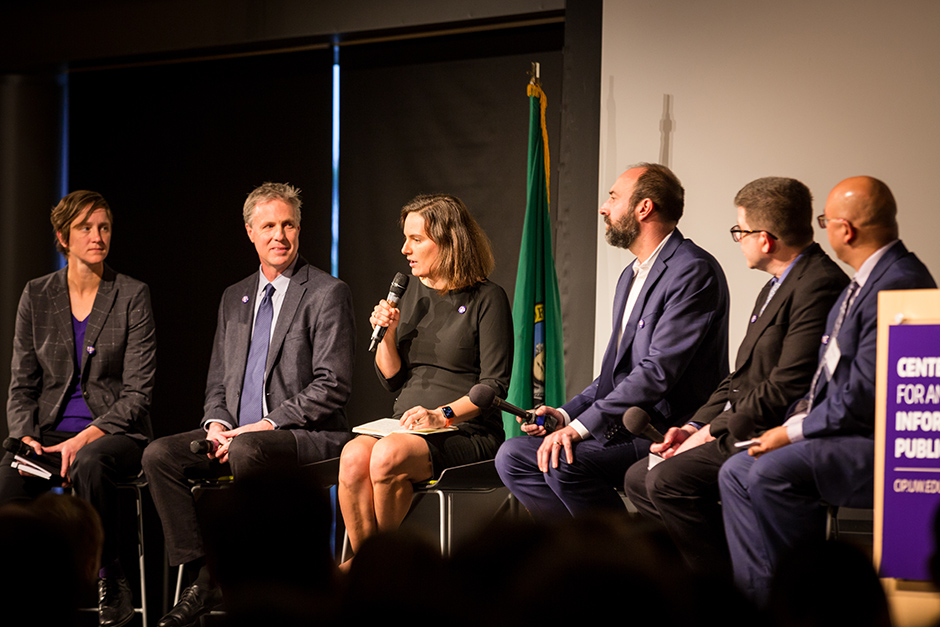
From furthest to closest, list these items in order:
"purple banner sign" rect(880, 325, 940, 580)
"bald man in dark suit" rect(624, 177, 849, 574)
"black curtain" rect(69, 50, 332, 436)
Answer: "black curtain" rect(69, 50, 332, 436) → "bald man in dark suit" rect(624, 177, 849, 574) → "purple banner sign" rect(880, 325, 940, 580)

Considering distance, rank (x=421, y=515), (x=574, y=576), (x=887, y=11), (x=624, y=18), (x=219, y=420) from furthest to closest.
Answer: (x=421, y=515) → (x=624, y=18) → (x=887, y=11) → (x=219, y=420) → (x=574, y=576)

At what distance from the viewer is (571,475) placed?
9.51ft

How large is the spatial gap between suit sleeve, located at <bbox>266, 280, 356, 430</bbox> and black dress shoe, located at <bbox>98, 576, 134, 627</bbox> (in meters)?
0.78

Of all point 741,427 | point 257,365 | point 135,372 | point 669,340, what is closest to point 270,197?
point 257,365

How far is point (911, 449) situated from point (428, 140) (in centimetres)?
310


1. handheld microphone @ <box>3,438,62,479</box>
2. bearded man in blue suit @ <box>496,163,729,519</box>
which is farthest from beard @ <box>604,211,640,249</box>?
handheld microphone @ <box>3,438,62,479</box>

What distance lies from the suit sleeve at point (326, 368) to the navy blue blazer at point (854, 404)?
1691mm

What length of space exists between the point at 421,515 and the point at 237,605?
3.83 meters

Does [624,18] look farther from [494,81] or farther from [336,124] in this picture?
[336,124]

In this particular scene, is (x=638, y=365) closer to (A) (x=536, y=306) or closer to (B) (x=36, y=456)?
(A) (x=536, y=306)

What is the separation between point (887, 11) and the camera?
376cm

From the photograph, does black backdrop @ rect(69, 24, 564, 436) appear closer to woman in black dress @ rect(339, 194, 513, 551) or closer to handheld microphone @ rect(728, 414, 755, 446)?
woman in black dress @ rect(339, 194, 513, 551)

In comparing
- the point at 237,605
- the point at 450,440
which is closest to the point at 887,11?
the point at 450,440

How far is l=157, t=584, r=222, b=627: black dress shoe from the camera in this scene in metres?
2.87
